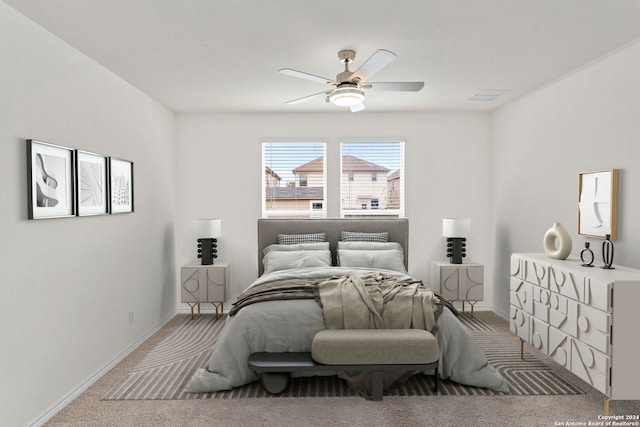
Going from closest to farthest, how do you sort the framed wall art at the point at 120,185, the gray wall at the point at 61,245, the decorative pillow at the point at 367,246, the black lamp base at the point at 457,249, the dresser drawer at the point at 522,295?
the gray wall at the point at 61,245 < the dresser drawer at the point at 522,295 < the framed wall art at the point at 120,185 < the decorative pillow at the point at 367,246 < the black lamp base at the point at 457,249

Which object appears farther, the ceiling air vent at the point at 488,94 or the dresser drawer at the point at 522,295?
the ceiling air vent at the point at 488,94

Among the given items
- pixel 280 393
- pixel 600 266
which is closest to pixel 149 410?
pixel 280 393

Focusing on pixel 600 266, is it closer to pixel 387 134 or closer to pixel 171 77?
pixel 387 134

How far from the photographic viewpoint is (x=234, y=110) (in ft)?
18.1

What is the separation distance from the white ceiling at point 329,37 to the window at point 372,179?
1.52 m

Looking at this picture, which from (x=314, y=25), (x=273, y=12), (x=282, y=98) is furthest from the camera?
(x=282, y=98)

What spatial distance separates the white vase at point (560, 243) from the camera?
350 centimetres

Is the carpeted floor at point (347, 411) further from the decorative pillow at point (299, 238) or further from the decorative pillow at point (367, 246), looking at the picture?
the decorative pillow at point (299, 238)

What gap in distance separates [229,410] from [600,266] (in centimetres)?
292

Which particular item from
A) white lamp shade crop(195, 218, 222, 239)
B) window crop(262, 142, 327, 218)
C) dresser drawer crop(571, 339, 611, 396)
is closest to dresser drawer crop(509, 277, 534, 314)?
dresser drawer crop(571, 339, 611, 396)

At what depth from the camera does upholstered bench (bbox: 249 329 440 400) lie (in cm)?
303

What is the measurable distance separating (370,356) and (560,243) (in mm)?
1880

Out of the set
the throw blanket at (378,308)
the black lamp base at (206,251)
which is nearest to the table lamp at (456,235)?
the throw blanket at (378,308)

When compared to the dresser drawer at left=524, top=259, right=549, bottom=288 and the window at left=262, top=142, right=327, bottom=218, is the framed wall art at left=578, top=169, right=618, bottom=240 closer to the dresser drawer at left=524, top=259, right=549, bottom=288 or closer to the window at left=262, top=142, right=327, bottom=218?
the dresser drawer at left=524, top=259, right=549, bottom=288
